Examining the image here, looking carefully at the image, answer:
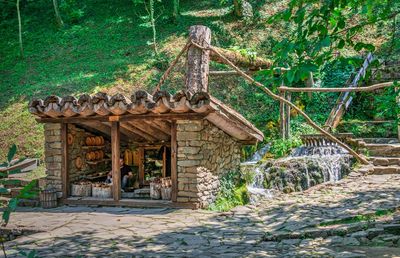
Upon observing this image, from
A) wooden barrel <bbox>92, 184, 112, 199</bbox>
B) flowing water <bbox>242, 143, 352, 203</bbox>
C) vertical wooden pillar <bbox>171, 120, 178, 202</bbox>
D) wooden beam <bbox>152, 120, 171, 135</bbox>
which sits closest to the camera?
vertical wooden pillar <bbox>171, 120, 178, 202</bbox>

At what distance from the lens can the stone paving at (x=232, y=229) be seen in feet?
16.0

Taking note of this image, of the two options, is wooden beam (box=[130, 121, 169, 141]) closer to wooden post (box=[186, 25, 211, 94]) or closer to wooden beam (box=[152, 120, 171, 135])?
wooden beam (box=[152, 120, 171, 135])

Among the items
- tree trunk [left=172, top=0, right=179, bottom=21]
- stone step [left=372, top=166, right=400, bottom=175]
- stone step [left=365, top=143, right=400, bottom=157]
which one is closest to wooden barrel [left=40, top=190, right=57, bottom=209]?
stone step [left=372, top=166, right=400, bottom=175]

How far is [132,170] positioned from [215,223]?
4.11 meters

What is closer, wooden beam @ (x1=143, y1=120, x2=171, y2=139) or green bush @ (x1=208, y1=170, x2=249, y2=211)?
green bush @ (x1=208, y1=170, x2=249, y2=211)

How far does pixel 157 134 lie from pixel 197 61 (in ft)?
7.67

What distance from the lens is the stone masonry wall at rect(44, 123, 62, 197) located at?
27.7 ft

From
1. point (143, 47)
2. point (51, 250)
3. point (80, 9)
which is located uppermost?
point (80, 9)

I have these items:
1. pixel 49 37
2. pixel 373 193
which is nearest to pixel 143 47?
pixel 49 37

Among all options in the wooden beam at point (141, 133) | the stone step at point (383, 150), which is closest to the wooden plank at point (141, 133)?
the wooden beam at point (141, 133)

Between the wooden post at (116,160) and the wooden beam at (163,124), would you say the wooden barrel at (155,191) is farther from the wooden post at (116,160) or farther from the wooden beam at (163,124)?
the wooden beam at (163,124)

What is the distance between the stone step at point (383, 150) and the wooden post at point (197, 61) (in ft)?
18.3

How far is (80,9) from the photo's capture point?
2584 centimetres

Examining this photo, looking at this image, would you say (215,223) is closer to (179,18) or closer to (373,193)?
(373,193)
